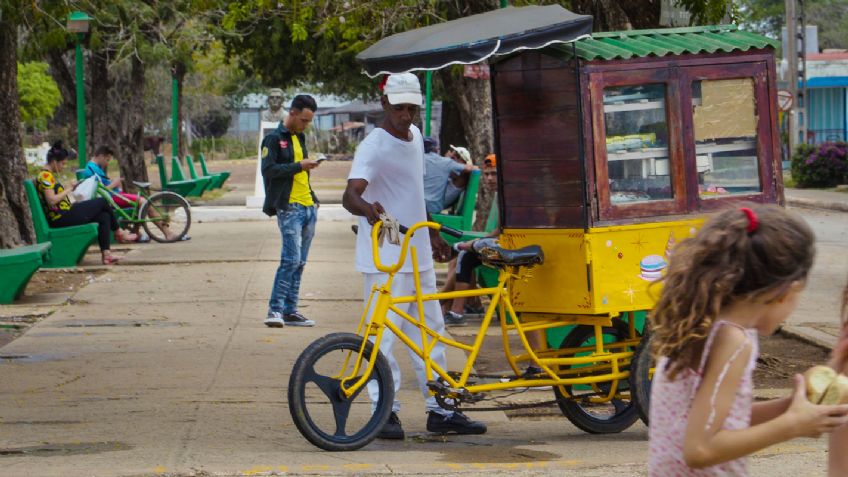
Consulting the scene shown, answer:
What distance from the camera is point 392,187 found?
720 centimetres

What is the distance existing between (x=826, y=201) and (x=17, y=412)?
2398 centimetres

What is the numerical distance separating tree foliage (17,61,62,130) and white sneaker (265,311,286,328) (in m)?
45.7

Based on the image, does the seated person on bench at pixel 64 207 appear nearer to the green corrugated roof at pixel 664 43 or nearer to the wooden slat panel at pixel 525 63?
the wooden slat panel at pixel 525 63

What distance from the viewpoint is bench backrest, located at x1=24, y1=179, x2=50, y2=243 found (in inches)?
596

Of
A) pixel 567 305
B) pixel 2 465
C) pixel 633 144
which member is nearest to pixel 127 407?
pixel 2 465

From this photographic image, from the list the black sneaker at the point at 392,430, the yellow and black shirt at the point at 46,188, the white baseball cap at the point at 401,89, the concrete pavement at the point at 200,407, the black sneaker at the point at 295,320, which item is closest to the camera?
the concrete pavement at the point at 200,407

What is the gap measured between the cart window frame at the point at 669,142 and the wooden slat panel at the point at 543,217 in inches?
5.5

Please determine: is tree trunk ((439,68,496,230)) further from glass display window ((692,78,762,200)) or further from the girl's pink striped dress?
the girl's pink striped dress

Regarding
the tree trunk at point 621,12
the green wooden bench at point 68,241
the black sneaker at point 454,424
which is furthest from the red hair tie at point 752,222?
the green wooden bench at point 68,241

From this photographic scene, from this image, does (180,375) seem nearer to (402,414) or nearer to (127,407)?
(127,407)

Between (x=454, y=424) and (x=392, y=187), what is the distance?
4.23ft

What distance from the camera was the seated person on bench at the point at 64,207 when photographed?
1567 centimetres

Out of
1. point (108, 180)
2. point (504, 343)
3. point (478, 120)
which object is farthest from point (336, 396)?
point (108, 180)

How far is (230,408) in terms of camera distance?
26.1 feet
